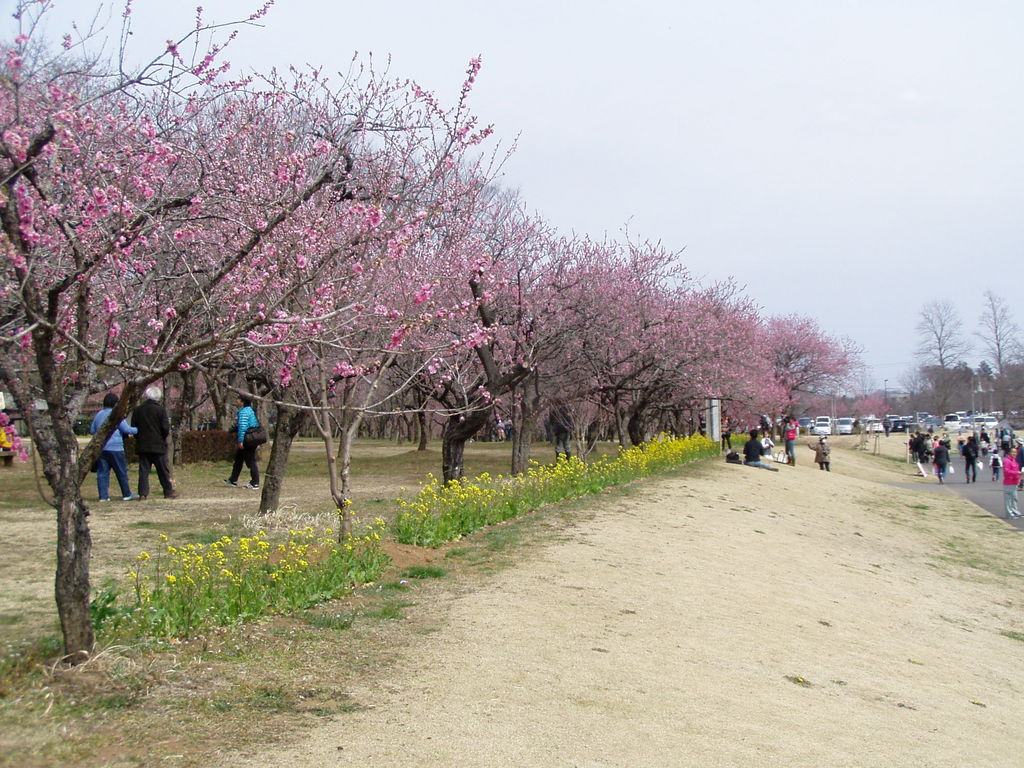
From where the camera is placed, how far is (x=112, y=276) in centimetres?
697

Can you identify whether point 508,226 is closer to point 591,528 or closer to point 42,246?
point 591,528

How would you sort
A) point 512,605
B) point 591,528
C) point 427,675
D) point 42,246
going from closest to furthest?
point 427,675
point 42,246
point 512,605
point 591,528

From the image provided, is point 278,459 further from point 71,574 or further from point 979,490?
point 979,490

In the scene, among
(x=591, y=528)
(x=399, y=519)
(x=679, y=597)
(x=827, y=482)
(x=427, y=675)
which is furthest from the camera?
(x=827, y=482)

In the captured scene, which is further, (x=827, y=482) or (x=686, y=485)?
(x=827, y=482)

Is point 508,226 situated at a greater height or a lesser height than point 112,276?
greater

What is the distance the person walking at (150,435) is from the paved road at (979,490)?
54.2ft

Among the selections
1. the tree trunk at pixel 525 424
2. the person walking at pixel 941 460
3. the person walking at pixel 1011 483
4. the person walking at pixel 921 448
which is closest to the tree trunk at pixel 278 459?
the tree trunk at pixel 525 424

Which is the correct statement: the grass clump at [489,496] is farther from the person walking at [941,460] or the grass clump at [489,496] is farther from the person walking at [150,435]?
the person walking at [941,460]

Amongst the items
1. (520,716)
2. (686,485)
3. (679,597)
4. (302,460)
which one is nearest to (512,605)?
(679,597)

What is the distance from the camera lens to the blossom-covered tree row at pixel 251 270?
4656 millimetres

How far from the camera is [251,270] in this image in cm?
656

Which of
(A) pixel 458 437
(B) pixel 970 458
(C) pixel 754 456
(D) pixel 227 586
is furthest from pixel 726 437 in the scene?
(D) pixel 227 586

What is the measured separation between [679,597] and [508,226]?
34.0 feet
